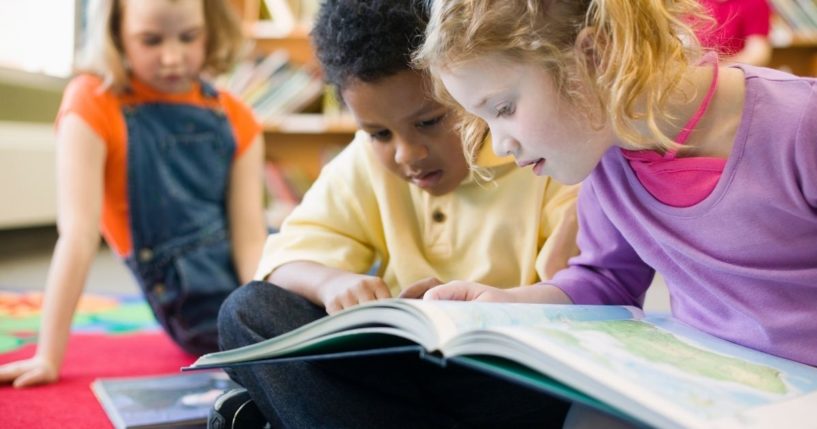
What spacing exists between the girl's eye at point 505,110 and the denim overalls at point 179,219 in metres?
0.90

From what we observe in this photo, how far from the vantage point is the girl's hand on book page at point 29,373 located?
1.19 meters

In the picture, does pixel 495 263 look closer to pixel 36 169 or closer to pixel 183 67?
pixel 183 67

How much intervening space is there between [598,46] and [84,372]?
976 mm

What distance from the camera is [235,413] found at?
0.86 meters

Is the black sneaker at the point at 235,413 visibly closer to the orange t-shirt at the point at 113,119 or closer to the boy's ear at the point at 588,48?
the boy's ear at the point at 588,48

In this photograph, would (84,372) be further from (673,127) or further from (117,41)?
(673,127)

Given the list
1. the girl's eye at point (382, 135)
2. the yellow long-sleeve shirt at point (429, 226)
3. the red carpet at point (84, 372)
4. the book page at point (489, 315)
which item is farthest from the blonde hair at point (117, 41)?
the book page at point (489, 315)

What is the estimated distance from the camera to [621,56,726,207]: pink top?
2.39ft

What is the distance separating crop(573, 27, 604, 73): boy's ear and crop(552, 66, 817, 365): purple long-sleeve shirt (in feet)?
0.36

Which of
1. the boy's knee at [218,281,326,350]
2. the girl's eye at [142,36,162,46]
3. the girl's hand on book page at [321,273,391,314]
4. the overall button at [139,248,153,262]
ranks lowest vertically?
the overall button at [139,248,153,262]

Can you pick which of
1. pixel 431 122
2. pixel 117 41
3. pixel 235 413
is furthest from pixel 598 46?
pixel 117 41

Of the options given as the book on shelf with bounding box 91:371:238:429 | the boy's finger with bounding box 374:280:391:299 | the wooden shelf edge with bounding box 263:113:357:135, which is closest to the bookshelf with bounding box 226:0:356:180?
the wooden shelf edge with bounding box 263:113:357:135

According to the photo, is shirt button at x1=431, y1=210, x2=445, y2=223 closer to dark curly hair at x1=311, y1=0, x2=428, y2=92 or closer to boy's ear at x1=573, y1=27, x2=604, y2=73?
dark curly hair at x1=311, y1=0, x2=428, y2=92

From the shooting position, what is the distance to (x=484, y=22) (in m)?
0.72
